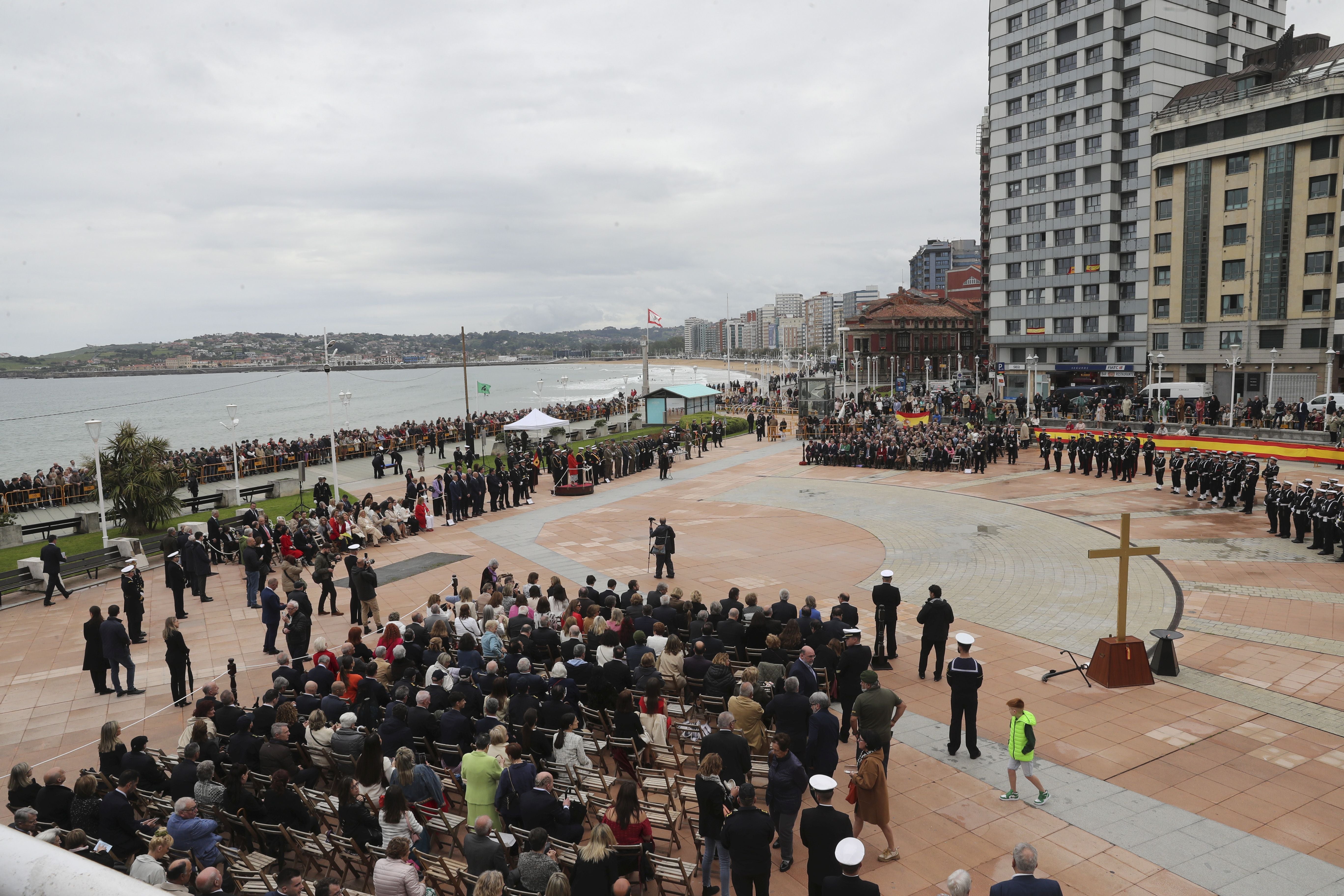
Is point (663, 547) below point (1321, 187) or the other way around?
below

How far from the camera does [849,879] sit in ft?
17.6

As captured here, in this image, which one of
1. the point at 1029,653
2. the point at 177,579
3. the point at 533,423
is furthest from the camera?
the point at 533,423

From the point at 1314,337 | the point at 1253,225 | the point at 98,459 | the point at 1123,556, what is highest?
the point at 1253,225

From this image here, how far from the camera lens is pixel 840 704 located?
1083cm

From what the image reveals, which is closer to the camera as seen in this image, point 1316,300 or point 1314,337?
point 1316,300

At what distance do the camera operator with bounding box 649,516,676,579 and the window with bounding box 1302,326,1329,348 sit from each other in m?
48.8

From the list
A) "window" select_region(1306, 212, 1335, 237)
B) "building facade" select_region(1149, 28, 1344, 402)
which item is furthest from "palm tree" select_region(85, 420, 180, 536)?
"window" select_region(1306, 212, 1335, 237)

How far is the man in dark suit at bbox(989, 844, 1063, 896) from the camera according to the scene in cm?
537

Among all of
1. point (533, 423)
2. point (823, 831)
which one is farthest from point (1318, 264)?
point (823, 831)

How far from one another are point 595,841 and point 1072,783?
5.96m

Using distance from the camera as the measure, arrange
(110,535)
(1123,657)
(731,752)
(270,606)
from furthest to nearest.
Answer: (110,535) < (270,606) < (1123,657) < (731,752)

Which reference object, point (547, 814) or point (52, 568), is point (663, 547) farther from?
point (52, 568)

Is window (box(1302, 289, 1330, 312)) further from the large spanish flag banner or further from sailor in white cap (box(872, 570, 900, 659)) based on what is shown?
sailor in white cap (box(872, 570, 900, 659))

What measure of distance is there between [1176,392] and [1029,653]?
42.4 meters
